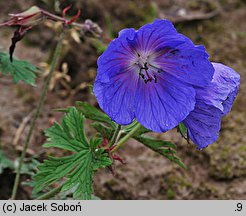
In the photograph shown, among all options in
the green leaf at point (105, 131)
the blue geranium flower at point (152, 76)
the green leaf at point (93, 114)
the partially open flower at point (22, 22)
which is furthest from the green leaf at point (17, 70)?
the blue geranium flower at point (152, 76)

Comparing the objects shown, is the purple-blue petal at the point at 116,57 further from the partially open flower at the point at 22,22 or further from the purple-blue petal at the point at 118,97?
the partially open flower at the point at 22,22

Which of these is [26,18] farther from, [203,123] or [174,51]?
[203,123]

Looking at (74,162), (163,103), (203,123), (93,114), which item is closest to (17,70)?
(93,114)

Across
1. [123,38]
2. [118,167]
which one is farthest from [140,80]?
[118,167]

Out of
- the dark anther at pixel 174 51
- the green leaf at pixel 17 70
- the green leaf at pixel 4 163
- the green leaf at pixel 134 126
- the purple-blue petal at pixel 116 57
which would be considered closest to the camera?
the purple-blue petal at pixel 116 57

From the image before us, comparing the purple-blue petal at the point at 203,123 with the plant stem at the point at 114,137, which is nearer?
the purple-blue petal at the point at 203,123

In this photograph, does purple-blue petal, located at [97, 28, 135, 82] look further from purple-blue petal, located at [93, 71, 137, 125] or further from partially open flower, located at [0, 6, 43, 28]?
partially open flower, located at [0, 6, 43, 28]
